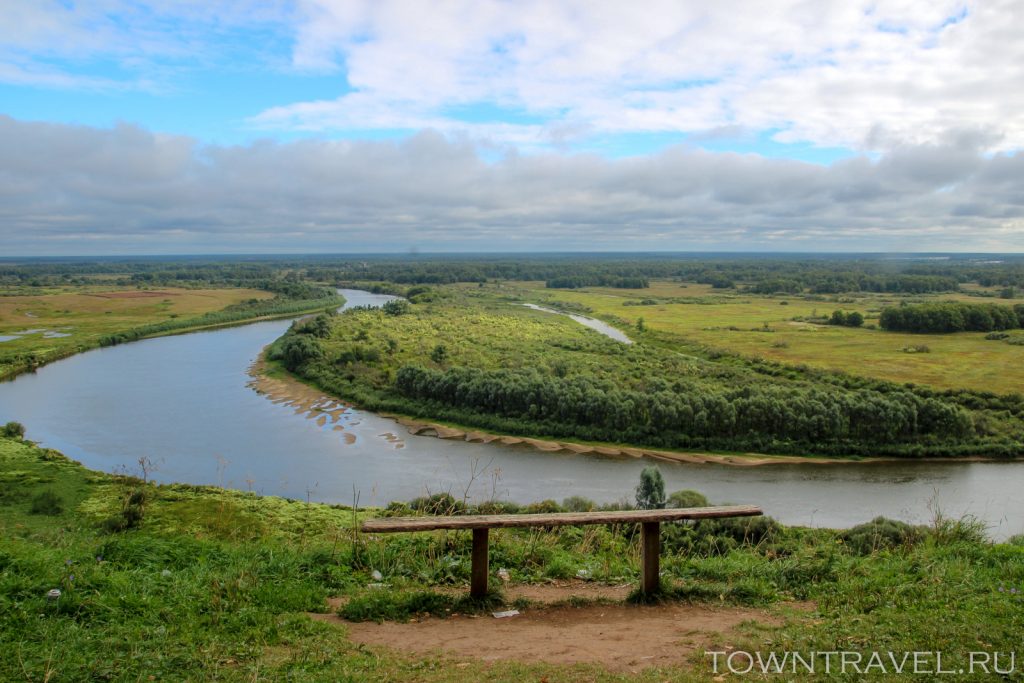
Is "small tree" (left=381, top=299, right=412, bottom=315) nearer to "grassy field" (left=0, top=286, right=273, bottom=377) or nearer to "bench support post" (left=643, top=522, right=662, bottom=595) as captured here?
"grassy field" (left=0, top=286, right=273, bottom=377)

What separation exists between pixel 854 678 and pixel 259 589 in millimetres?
4672

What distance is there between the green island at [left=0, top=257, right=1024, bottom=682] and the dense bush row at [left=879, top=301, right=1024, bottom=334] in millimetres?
697

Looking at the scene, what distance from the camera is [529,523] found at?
5852 millimetres

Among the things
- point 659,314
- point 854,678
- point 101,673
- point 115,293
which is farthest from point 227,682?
point 115,293

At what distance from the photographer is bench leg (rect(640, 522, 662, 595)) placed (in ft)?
19.8

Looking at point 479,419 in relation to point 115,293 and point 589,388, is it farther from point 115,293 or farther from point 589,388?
point 115,293

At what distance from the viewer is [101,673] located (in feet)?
13.9

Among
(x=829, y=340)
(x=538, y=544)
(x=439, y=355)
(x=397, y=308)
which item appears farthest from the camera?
(x=397, y=308)

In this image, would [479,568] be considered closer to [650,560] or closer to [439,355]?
[650,560]

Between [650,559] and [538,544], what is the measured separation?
1781 mm

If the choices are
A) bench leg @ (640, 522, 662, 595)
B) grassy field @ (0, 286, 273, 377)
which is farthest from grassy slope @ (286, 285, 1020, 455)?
bench leg @ (640, 522, 662, 595)

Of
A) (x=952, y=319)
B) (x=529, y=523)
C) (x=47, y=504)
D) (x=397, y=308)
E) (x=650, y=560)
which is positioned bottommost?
(x=47, y=504)

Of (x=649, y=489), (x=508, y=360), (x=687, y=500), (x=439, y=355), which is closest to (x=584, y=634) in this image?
(x=687, y=500)

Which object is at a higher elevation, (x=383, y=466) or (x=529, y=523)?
(x=529, y=523)
